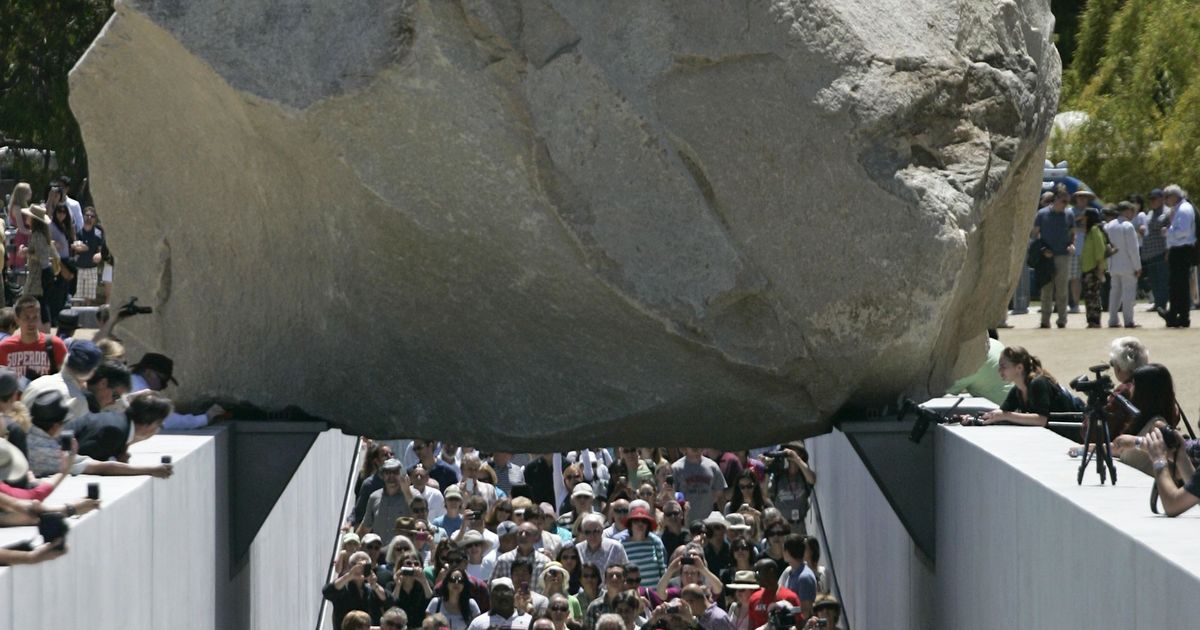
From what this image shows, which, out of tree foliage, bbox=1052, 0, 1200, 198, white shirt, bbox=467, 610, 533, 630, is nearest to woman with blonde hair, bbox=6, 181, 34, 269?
white shirt, bbox=467, 610, 533, 630

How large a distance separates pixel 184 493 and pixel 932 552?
12.6 feet

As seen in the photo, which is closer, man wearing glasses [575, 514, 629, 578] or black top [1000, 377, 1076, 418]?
black top [1000, 377, 1076, 418]

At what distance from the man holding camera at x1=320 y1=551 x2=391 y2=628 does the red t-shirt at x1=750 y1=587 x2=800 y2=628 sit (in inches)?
96.9

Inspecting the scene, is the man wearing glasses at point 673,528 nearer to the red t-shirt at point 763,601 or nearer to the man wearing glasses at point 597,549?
the man wearing glasses at point 597,549

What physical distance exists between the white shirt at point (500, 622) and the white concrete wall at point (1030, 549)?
229cm

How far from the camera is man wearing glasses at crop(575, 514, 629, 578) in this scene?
12648 mm

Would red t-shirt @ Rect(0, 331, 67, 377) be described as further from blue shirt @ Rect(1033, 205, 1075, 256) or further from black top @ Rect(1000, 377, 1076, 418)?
blue shirt @ Rect(1033, 205, 1075, 256)

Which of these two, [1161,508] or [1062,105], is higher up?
[1062,105]

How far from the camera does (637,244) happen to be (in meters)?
8.45

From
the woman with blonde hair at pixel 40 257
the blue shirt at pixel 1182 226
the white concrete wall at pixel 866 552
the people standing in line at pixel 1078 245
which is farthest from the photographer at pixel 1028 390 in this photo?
the people standing in line at pixel 1078 245

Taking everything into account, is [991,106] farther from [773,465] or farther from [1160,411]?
[773,465]

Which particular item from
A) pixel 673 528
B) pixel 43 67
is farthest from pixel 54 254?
pixel 43 67

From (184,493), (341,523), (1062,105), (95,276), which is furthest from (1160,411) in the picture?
Result: (1062,105)

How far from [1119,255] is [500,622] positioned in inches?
480
